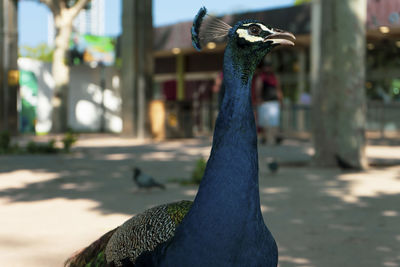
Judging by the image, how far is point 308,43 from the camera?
24984 millimetres

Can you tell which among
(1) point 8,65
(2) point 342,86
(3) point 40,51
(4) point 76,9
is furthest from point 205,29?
(3) point 40,51

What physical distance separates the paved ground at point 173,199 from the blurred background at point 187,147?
0.8 inches

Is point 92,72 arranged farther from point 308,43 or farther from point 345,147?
point 345,147

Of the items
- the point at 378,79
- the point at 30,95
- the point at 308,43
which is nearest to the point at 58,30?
the point at 30,95

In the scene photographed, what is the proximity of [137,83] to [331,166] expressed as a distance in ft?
31.3

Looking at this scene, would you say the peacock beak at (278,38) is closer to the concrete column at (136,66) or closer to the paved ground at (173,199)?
the paved ground at (173,199)

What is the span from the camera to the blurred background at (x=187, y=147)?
5.18 m

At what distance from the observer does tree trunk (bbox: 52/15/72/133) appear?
2078cm

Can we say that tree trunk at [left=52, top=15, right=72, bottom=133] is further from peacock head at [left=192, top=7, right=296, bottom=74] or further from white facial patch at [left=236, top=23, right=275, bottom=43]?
white facial patch at [left=236, top=23, right=275, bottom=43]

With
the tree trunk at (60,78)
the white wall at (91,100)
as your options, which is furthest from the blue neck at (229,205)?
the white wall at (91,100)

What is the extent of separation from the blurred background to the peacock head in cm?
224

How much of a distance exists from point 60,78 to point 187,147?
26.4 feet

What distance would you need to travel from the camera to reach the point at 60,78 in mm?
21062

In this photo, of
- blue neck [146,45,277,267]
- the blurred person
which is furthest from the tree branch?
blue neck [146,45,277,267]
